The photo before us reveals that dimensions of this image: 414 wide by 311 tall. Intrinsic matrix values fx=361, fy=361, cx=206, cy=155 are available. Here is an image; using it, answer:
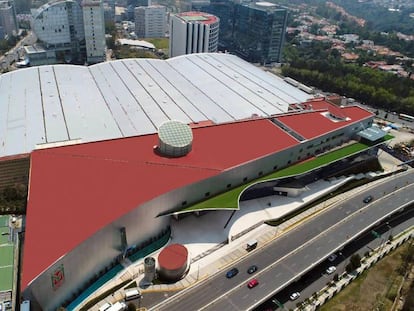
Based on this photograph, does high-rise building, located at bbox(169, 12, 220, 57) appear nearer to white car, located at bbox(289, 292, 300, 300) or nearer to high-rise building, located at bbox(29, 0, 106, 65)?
high-rise building, located at bbox(29, 0, 106, 65)

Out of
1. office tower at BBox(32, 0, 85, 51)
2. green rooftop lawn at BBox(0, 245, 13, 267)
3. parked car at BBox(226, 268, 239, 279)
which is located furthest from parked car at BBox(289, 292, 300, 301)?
office tower at BBox(32, 0, 85, 51)

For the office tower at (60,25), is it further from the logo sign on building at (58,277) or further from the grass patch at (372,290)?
the grass patch at (372,290)

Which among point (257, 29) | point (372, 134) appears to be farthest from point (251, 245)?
point (257, 29)

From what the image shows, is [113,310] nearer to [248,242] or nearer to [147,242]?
[147,242]

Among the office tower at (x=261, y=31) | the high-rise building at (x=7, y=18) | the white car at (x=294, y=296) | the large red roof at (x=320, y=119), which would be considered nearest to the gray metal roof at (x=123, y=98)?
the large red roof at (x=320, y=119)

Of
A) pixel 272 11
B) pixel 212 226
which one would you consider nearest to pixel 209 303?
pixel 212 226
